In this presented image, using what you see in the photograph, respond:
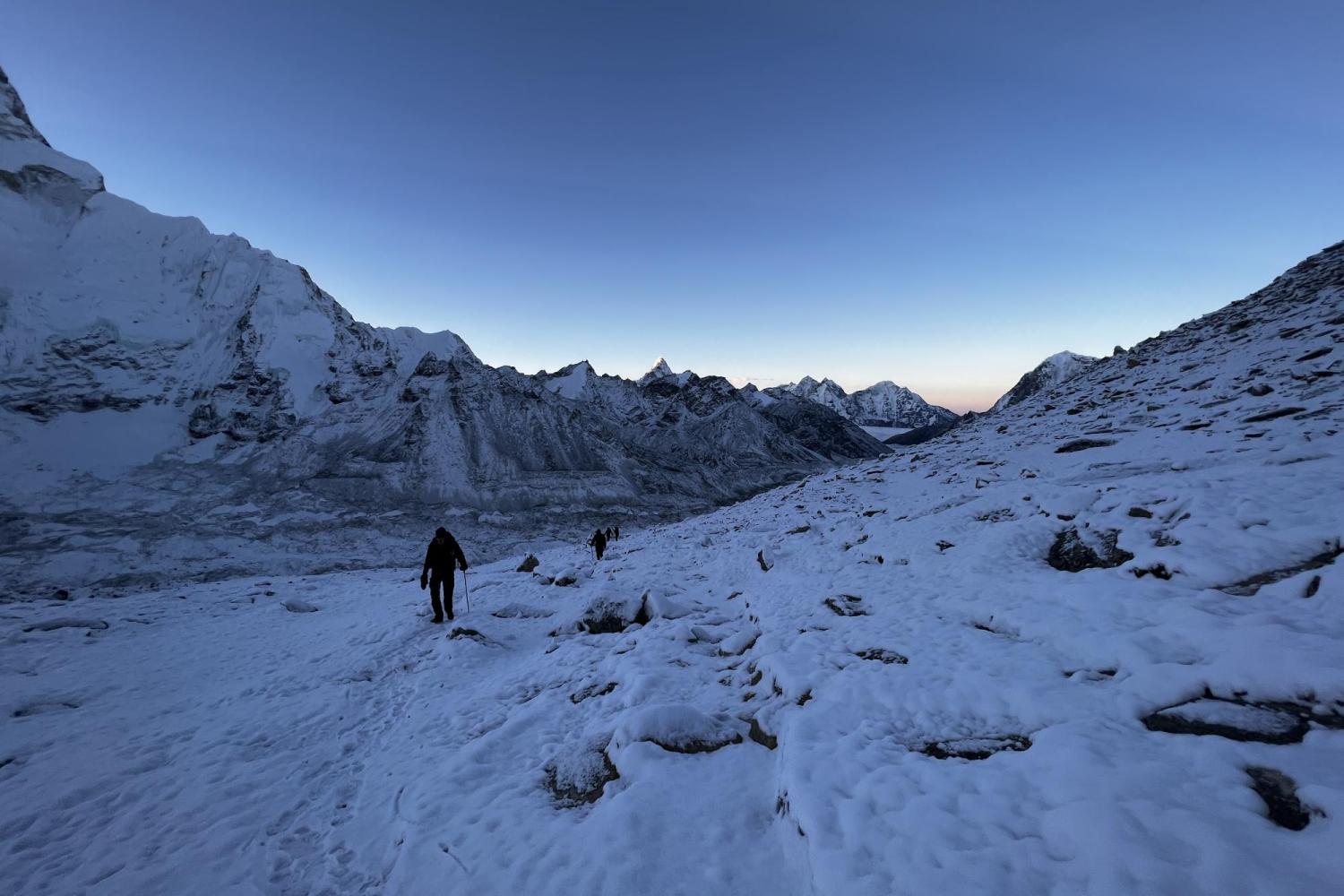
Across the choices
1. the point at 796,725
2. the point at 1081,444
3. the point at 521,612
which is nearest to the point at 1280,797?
the point at 796,725

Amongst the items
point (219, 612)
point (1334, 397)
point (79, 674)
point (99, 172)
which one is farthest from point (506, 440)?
point (99, 172)

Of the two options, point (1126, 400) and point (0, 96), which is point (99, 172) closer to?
point (0, 96)

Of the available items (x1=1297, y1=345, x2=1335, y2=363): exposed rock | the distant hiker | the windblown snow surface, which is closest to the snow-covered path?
the windblown snow surface

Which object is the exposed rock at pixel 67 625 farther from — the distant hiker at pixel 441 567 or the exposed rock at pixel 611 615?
the exposed rock at pixel 611 615

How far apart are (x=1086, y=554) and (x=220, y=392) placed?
139194mm

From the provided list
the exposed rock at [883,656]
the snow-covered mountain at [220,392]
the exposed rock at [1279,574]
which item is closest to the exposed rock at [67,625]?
the exposed rock at [883,656]

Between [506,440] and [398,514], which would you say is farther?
[506,440]

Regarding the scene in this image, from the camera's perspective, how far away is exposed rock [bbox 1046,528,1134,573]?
341 inches

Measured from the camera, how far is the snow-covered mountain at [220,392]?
279 feet

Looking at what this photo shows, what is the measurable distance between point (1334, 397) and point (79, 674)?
102 feet

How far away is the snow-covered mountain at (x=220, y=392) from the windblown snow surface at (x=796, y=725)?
75.3 meters

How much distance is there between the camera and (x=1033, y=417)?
31922mm

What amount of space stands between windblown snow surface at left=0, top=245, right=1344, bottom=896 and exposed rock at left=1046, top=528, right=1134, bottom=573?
0.06 meters

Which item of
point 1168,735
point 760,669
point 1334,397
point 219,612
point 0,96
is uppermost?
point 0,96
